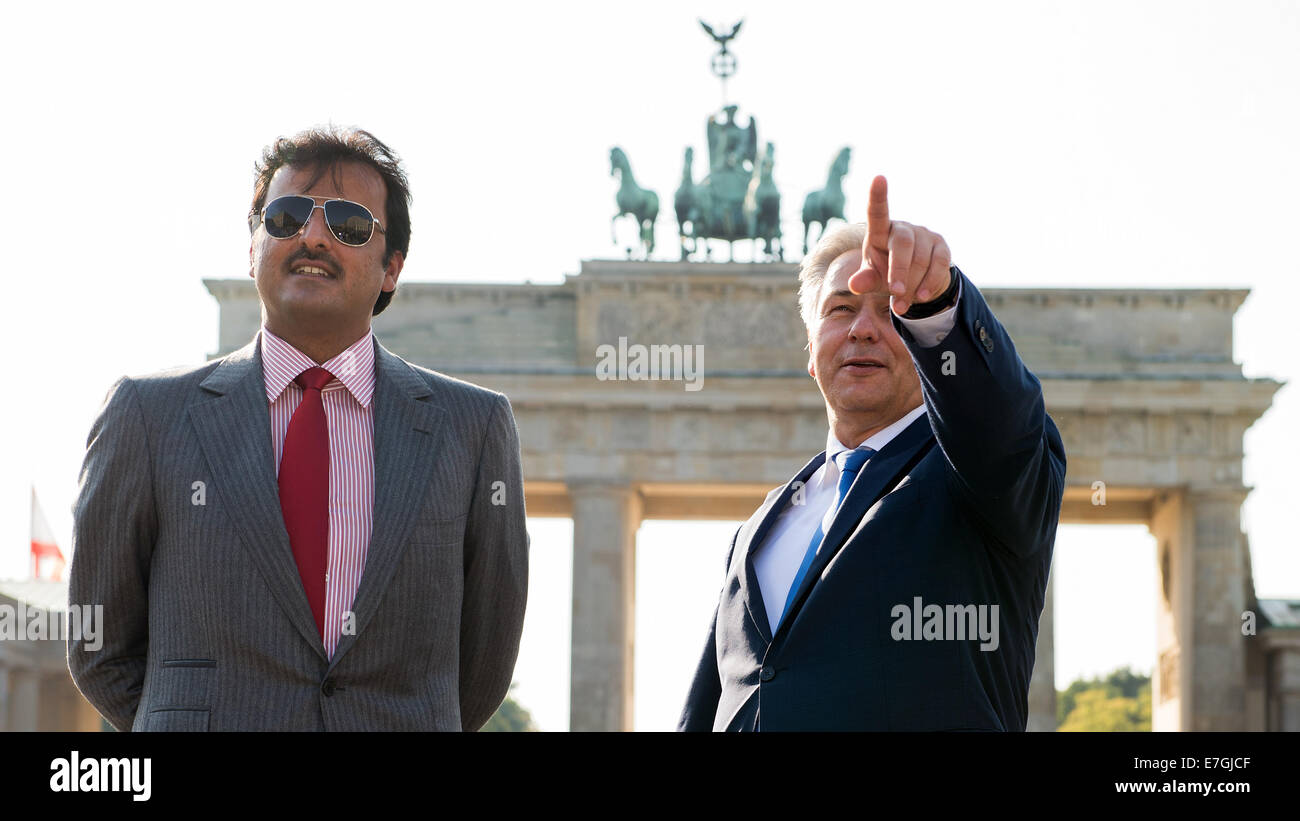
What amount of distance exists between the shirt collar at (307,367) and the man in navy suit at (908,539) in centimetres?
122

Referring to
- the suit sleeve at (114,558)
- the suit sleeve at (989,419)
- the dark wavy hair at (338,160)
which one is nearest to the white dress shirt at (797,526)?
the suit sleeve at (989,419)

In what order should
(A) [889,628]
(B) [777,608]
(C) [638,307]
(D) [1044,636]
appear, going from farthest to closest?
(C) [638,307], (D) [1044,636], (B) [777,608], (A) [889,628]

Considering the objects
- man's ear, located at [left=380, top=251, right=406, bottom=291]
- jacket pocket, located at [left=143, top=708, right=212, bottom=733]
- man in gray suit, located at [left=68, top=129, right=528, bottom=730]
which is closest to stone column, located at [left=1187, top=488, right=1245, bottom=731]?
man's ear, located at [left=380, top=251, right=406, bottom=291]

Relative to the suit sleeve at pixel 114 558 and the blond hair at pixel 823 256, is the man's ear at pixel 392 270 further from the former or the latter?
the blond hair at pixel 823 256

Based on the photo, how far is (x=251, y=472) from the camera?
14.9ft

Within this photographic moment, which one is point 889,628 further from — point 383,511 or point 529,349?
point 529,349

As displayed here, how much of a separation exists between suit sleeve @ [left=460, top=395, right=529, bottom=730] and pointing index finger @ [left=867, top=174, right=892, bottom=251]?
136 centimetres

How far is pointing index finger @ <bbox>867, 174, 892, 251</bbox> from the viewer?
150 inches

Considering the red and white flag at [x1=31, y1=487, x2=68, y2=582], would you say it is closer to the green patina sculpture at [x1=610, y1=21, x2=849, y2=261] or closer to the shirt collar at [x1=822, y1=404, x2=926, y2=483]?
the green patina sculpture at [x1=610, y1=21, x2=849, y2=261]

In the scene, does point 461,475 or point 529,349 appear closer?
point 461,475
